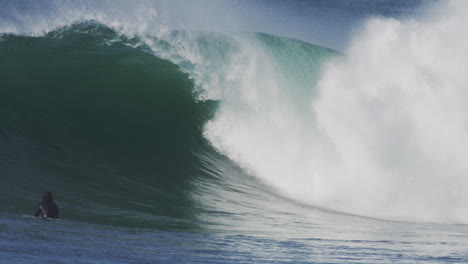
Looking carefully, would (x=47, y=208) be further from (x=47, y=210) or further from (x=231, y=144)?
(x=231, y=144)

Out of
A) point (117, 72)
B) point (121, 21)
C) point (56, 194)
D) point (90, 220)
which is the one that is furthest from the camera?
point (121, 21)

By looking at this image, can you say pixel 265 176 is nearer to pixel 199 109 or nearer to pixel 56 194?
pixel 199 109

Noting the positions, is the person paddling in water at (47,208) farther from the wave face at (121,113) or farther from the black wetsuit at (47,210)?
the wave face at (121,113)

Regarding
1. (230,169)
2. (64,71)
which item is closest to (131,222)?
(230,169)

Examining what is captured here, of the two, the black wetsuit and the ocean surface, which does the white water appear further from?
the black wetsuit

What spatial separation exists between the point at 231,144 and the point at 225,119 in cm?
71

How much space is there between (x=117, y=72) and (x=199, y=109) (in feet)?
7.90

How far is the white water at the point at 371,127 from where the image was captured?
1403 cm

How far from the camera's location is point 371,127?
15953 mm

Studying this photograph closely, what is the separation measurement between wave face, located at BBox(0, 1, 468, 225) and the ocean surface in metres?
0.04

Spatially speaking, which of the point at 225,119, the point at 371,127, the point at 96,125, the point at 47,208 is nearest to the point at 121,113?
the point at 96,125

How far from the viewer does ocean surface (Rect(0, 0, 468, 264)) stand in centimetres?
860

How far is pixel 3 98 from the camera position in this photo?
48.0 ft

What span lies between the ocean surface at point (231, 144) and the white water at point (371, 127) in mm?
42
